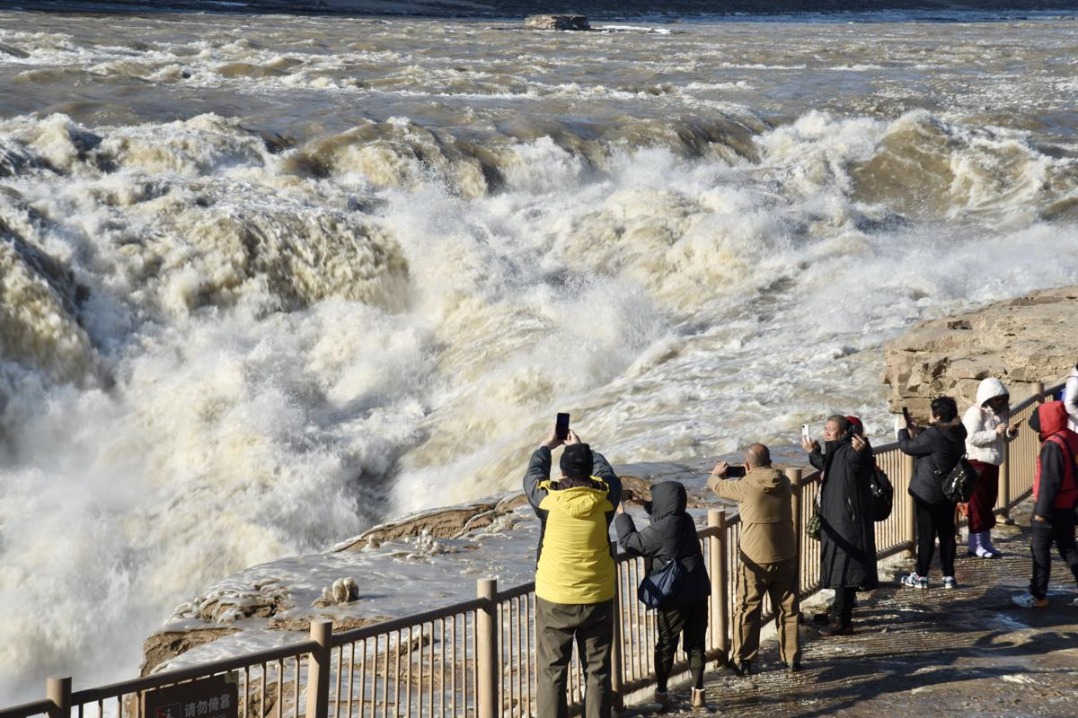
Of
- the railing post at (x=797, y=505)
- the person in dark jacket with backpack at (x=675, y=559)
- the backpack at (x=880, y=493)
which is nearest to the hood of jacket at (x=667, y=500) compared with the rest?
the person in dark jacket with backpack at (x=675, y=559)

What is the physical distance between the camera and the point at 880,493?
823 centimetres

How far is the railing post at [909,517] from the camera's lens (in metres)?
10.2

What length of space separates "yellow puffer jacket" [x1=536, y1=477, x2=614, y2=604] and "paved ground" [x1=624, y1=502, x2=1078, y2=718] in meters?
1.36

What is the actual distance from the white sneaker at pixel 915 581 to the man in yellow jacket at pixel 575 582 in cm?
367

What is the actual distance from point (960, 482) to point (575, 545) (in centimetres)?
360

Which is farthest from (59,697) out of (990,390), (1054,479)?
(990,390)

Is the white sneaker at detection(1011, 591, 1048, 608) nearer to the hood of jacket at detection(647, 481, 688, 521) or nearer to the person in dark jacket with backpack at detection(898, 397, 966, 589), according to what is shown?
the person in dark jacket with backpack at detection(898, 397, 966, 589)

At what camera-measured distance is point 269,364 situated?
19.0 meters

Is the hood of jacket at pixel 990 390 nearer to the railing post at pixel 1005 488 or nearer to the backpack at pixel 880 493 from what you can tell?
the backpack at pixel 880 493

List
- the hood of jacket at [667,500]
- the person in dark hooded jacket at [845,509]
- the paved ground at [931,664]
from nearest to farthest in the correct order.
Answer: the hood of jacket at [667,500], the paved ground at [931,664], the person in dark hooded jacket at [845,509]

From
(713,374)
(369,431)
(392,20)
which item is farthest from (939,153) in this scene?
(392,20)

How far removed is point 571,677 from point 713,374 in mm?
10382

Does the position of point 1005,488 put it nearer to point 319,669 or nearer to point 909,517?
point 909,517

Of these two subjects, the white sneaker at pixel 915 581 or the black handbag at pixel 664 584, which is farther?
the white sneaker at pixel 915 581
